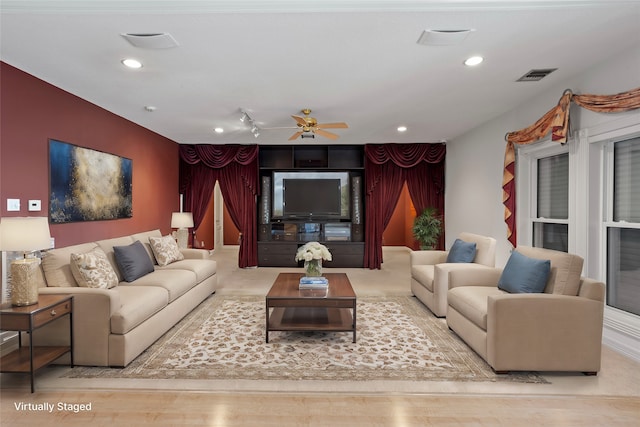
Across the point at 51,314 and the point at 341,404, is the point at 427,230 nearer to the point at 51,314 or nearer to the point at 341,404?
the point at 341,404

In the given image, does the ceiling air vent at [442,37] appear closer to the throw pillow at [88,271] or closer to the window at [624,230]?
the window at [624,230]

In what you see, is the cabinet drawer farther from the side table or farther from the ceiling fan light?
the ceiling fan light

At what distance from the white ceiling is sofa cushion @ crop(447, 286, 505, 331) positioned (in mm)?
2072

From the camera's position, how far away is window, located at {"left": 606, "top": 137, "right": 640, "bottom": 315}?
10.3 ft

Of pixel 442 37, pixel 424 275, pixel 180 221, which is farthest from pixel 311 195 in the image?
pixel 442 37

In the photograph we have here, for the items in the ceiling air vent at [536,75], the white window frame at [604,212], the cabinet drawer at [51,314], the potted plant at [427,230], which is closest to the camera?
the cabinet drawer at [51,314]

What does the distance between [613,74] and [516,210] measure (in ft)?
6.26

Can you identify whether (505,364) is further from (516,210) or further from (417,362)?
(516,210)

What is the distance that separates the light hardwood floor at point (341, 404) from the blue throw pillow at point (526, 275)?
67 centimetres

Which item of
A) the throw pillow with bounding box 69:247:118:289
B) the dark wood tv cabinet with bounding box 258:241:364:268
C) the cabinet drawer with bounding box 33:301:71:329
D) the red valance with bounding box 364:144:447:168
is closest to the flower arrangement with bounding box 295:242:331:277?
the throw pillow with bounding box 69:247:118:289

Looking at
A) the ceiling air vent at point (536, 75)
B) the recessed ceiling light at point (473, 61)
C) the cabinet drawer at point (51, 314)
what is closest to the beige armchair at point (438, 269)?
the ceiling air vent at point (536, 75)

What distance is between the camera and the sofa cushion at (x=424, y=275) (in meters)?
4.24

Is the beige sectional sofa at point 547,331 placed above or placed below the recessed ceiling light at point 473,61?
below

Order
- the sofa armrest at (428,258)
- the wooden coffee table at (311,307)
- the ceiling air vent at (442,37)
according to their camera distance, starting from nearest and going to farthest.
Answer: the ceiling air vent at (442,37) < the wooden coffee table at (311,307) < the sofa armrest at (428,258)
